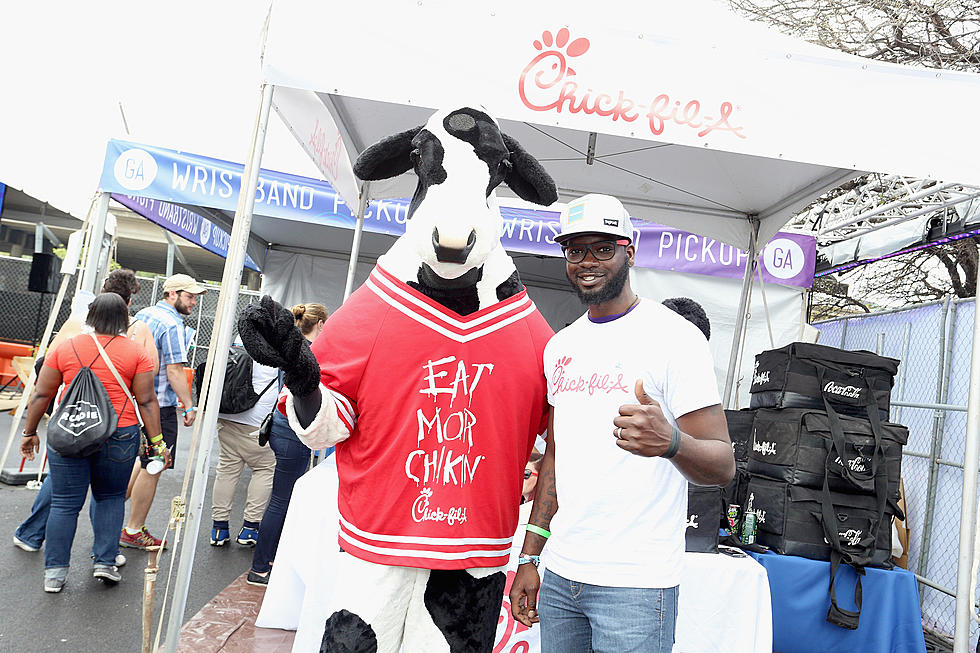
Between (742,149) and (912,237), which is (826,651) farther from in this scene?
(912,237)

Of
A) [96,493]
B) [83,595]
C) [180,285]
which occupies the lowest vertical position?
[83,595]

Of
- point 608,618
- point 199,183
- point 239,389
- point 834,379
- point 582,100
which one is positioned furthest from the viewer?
point 199,183

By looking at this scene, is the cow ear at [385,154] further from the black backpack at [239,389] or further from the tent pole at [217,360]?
the black backpack at [239,389]

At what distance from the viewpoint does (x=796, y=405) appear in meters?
3.79

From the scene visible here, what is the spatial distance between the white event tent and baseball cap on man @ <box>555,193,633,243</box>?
0.79 metres

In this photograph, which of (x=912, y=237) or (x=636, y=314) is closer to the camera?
(x=636, y=314)

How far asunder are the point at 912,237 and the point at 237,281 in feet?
20.3

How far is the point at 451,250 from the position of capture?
1.85 m

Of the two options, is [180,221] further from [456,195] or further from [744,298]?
[456,195]

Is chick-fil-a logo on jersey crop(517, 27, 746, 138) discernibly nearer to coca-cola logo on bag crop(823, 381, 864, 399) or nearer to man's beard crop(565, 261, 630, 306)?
man's beard crop(565, 261, 630, 306)

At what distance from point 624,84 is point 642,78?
0.07 metres

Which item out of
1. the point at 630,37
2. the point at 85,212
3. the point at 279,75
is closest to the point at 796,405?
the point at 630,37

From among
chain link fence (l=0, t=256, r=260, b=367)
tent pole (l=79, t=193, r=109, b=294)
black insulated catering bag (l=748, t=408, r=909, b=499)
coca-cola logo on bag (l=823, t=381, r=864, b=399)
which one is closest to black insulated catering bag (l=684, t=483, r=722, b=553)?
black insulated catering bag (l=748, t=408, r=909, b=499)

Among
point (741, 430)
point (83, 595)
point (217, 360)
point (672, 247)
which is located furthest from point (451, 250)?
point (672, 247)
